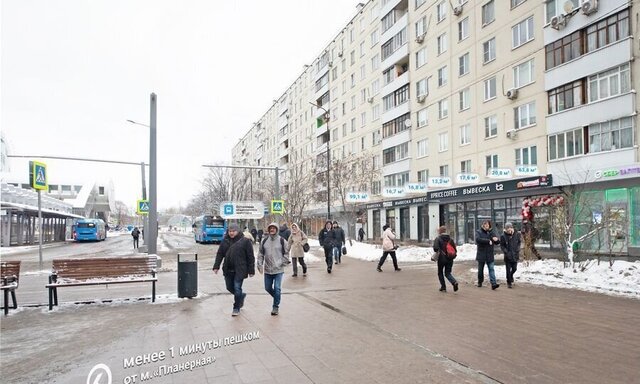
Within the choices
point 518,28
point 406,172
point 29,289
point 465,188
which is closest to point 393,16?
point 406,172

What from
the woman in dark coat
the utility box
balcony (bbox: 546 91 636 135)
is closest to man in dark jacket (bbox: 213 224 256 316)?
the utility box

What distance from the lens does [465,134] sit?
33.0 metres

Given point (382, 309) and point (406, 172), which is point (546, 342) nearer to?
point (382, 309)

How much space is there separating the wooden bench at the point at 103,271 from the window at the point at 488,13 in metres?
28.0

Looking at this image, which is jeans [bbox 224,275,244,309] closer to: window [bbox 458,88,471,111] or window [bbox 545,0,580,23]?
window [bbox 545,0,580,23]

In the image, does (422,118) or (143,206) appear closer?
(143,206)

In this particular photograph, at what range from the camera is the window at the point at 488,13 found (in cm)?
3030

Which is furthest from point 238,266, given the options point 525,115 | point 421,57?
point 421,57

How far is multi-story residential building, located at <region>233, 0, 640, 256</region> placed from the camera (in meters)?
22.4

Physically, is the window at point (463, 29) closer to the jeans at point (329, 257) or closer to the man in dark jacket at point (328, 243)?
the man in dark jacket at point (328, 243)

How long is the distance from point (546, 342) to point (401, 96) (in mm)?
37693

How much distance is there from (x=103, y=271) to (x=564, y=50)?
24430mm

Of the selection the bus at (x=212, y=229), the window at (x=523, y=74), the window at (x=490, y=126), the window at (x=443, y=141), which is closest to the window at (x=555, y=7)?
the window at (x=523, y=74)

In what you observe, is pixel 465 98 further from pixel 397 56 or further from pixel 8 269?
pixel 8 269
